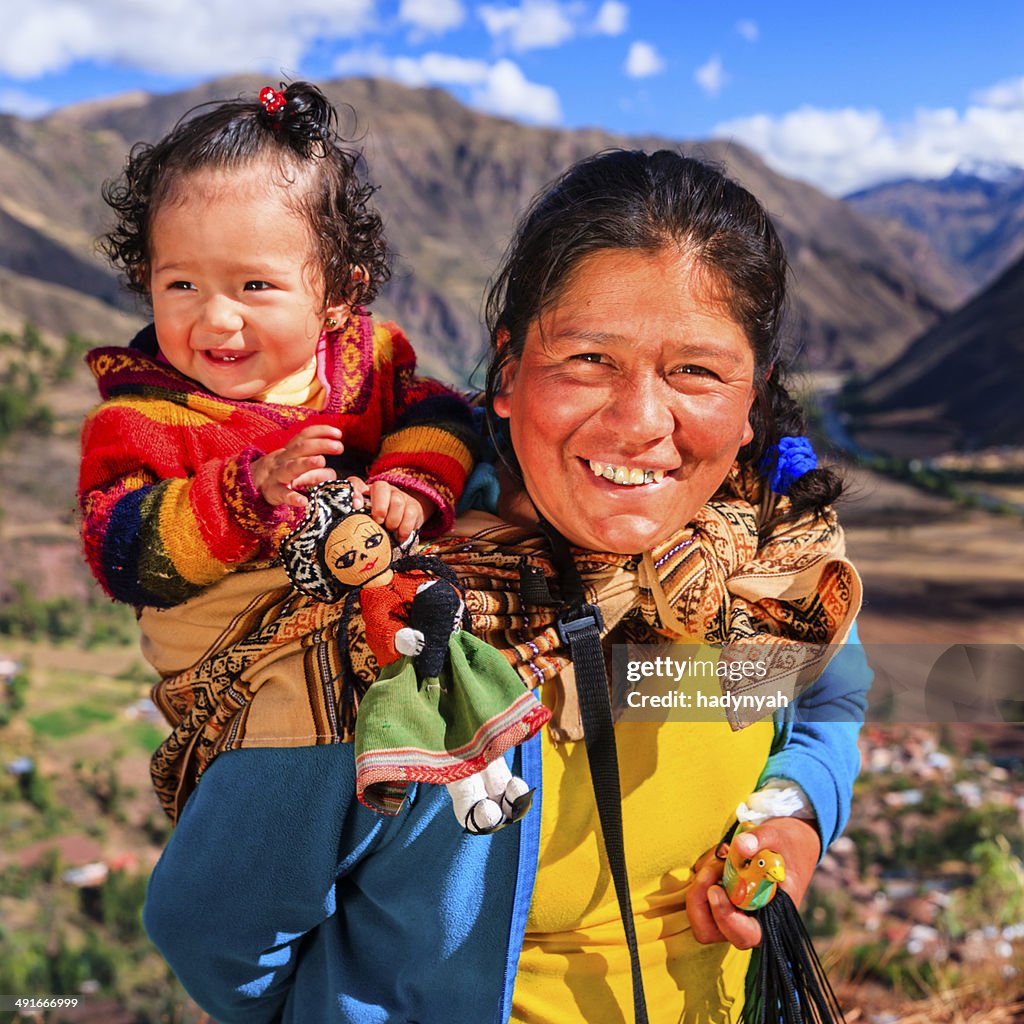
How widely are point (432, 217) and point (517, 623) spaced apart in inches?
1627

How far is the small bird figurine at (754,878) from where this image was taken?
1.16 metres

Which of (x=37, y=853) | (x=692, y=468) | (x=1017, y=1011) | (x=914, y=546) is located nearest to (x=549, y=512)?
(x=692, y=468)

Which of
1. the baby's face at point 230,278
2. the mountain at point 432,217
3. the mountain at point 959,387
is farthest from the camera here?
the mountain at point 432,217

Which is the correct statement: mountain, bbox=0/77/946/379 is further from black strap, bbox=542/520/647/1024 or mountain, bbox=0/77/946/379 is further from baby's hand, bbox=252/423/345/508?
black strap, bbox=542/520/647/1024

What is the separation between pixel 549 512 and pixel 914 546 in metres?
13.4

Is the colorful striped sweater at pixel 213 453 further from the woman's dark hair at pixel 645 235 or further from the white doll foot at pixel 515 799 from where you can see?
the white doll foot at pixel 515 799

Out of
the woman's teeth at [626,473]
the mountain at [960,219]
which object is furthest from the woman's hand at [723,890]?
the mountain at [960,219]

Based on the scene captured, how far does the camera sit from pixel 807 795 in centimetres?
128

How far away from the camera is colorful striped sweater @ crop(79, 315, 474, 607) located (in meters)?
1.08

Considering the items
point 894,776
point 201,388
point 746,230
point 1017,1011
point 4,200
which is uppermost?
point 4,200

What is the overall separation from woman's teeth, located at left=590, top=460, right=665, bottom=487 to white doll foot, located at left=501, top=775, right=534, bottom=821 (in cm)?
32

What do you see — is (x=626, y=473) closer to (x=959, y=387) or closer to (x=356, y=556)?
(x=356, y=556)

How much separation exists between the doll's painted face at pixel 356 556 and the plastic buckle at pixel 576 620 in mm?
207

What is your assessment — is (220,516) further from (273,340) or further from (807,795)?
(807,795)
